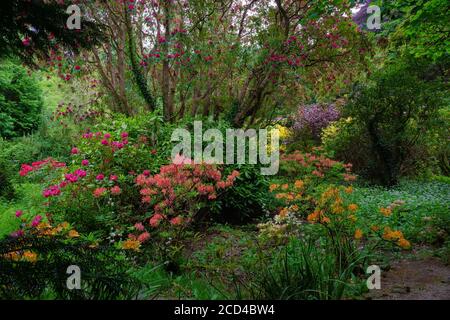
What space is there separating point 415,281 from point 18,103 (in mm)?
15611

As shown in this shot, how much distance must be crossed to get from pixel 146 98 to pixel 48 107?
10873 mm

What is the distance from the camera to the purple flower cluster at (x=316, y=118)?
41.4 feet

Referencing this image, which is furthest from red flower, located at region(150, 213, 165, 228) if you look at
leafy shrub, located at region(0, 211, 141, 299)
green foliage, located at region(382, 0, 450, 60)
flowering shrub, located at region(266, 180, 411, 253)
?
green foliage, located at region(382, 0, 450, 60)

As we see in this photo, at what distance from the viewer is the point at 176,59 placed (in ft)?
22.4

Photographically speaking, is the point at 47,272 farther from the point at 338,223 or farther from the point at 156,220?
the point at 338,223

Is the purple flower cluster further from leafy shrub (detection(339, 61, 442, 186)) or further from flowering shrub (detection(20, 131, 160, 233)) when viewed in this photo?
flowering shrub (detection(20, 131, 160, 233))

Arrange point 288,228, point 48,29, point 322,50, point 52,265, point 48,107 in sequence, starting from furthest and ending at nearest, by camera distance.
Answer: point 48,107 < point 322,50 < point 288,228 < point 48,29 < point 52,265

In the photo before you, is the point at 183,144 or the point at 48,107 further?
the point at 48,107

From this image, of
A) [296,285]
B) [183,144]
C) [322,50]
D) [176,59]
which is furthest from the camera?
[322,50]

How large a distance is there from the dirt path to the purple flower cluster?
361 inches

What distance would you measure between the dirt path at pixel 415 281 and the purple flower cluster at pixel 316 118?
30.1ft

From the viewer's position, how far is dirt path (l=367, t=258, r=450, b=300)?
2713 mm
